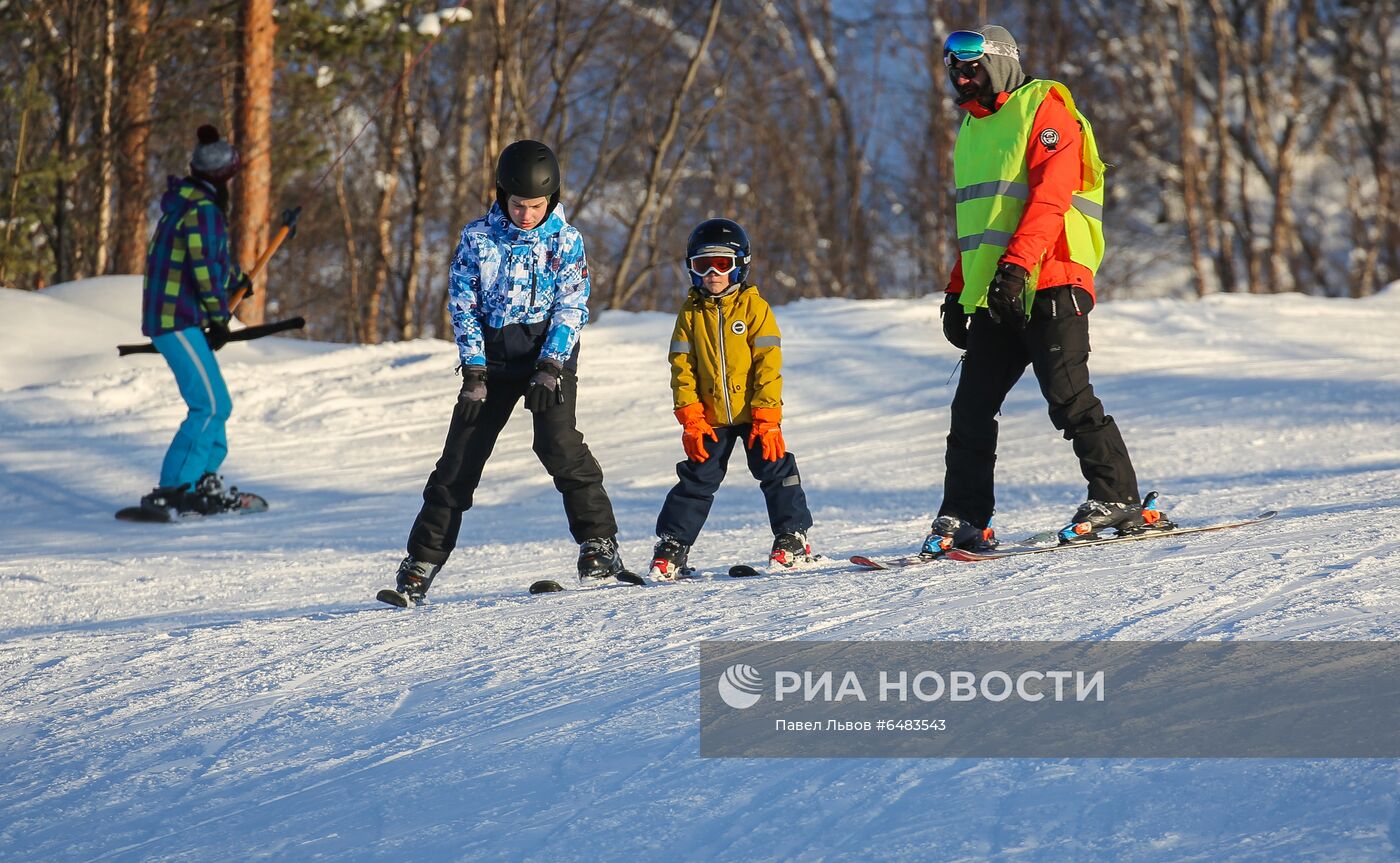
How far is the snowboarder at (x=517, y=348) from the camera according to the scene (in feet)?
14.2

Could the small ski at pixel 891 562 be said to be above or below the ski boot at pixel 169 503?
above

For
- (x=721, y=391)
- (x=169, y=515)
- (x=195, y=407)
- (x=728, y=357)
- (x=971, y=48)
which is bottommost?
(x=169, y=515)

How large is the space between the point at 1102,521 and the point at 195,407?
15.1ft

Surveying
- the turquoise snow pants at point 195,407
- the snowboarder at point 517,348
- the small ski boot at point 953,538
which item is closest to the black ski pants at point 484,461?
the snowboarder at point 517,348

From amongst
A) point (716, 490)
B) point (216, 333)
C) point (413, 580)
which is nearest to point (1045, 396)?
point (716, 490)

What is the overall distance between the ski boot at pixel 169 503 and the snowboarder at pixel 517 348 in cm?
300

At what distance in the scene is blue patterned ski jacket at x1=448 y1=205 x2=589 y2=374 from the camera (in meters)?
4.36

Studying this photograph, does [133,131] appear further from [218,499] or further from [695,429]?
[695,429]

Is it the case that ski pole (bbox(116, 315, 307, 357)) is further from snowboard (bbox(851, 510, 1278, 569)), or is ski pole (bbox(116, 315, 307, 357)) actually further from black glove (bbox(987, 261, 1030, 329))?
black glove (bbox(987, 261, 1030, 329))

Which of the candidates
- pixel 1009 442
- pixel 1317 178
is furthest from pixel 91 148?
pixel 1317 178

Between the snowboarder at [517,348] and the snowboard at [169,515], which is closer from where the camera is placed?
the snowboarder at [517,348]

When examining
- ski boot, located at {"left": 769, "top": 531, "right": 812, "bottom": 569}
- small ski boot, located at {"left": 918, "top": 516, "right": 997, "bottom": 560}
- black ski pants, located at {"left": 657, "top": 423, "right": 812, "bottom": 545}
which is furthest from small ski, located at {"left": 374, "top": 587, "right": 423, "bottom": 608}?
small ski boot, located at {"left": 918, "top": 516, "right": 997, "bottom": 560}

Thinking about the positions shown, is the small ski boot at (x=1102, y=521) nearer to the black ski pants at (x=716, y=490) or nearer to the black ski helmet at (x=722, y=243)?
the black ski pants at (x=716, y=490)

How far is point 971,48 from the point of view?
167 inches
